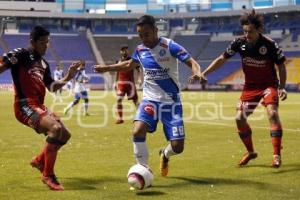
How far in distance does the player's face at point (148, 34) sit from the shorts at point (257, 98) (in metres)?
2.30

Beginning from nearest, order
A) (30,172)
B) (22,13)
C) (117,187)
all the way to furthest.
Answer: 1. (117,187)
2. (30,172)
3. (22,13)

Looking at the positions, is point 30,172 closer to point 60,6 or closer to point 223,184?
point 223,184

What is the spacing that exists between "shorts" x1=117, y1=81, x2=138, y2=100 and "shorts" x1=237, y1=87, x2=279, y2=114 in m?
9.40

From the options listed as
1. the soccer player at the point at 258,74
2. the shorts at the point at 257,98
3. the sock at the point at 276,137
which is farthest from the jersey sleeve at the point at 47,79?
the sock at the point at 276,137

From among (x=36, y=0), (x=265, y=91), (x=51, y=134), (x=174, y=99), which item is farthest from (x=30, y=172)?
(x=36, y=0)

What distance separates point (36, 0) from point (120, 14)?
13.3 meters

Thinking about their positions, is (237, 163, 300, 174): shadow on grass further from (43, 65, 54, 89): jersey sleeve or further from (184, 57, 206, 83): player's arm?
(43, 65, 54, 89): jersey sleeve

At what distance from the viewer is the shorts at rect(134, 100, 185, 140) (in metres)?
7.39

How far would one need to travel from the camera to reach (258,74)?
29.0 feet

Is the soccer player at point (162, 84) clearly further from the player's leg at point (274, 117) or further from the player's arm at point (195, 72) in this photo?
the player's leg at point (274, 117)

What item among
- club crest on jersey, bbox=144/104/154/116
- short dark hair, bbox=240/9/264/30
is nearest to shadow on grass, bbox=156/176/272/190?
club crest on jersey, bbox=144/104/154/116

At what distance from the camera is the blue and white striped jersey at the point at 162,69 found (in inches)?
294

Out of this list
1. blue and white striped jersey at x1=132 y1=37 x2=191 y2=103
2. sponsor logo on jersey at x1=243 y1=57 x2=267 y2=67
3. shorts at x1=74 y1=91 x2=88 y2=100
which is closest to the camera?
blue and white striped jersey at x1=132 y1=37 x2=191 y2=103

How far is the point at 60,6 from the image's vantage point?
251 ft
